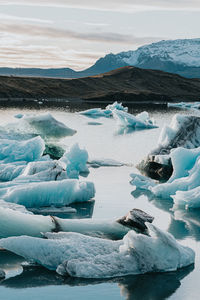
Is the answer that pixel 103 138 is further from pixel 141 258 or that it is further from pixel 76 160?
pixel 141 258

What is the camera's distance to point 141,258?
24.6ft

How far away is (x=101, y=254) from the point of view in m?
7.52

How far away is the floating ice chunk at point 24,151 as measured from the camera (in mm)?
16094

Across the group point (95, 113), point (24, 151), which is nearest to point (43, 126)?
point (24, 151)

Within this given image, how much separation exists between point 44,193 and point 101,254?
386 cm

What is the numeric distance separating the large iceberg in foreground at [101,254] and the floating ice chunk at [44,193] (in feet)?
10.9

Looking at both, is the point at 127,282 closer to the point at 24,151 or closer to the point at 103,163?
the point at 24,151

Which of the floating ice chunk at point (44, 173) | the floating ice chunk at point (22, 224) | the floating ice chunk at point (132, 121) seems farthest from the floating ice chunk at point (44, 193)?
the floating ice chunk at point (132, 121)

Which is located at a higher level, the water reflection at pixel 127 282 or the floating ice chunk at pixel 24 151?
the water reflection at pixel 127 282

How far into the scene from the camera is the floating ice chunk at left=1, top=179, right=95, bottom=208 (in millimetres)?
10984

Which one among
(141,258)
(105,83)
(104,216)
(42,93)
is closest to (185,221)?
(104,216)

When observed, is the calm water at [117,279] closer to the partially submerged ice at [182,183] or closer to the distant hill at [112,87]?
the partially submerged ice at [182,183]

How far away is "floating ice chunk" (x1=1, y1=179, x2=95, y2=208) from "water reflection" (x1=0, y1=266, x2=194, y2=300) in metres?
3.68

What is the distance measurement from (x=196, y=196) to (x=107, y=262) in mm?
4803
